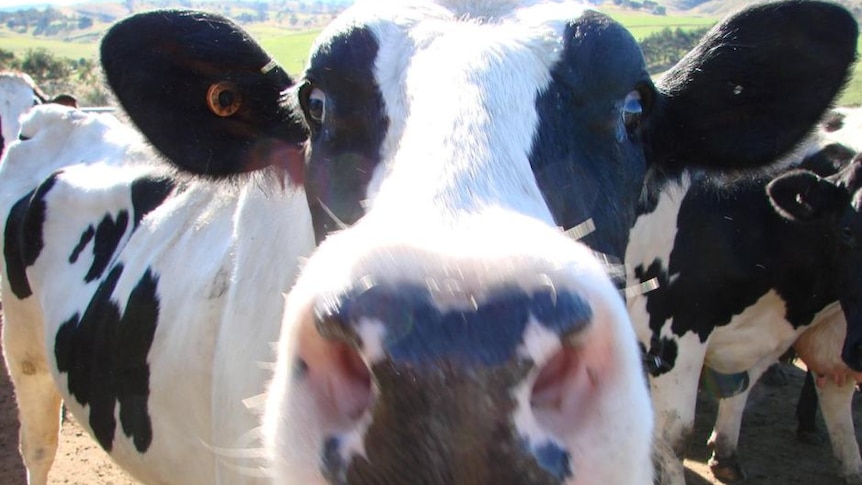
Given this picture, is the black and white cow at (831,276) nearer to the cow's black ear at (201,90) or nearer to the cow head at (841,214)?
the cow head at (841,214)

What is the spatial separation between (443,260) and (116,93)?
2005 millimetres

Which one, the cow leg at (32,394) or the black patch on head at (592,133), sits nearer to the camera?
the black patch on head at (592,133)

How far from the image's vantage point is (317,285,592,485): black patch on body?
34.4 inches

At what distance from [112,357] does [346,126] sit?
2178 millimetres

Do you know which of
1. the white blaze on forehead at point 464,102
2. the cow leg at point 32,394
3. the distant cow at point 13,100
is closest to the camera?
the white blaze on forehead at point 464,102

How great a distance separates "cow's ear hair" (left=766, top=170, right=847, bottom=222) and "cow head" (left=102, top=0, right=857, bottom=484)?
192 cm

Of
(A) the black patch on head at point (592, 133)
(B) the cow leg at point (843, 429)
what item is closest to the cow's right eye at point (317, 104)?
(A) the black patch on head at point (592, 133)

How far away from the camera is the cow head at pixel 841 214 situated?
416 cm

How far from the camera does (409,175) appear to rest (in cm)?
120

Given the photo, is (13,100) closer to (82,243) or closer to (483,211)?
(82,243)

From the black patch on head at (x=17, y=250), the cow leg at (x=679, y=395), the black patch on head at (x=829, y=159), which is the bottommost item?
the cow leg at (x=679, y=395)

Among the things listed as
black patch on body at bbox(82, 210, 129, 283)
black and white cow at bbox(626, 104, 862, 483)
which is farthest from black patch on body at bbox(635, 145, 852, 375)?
black patch on body at bbox(82, 210, 129, 283)

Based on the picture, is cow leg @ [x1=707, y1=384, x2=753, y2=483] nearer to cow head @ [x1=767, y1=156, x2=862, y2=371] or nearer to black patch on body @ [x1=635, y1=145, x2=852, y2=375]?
black patch on body @ [x1=635, y1=145, x2=852, y2=375]

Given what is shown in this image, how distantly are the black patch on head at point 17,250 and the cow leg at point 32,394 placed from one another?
0.22 meters
